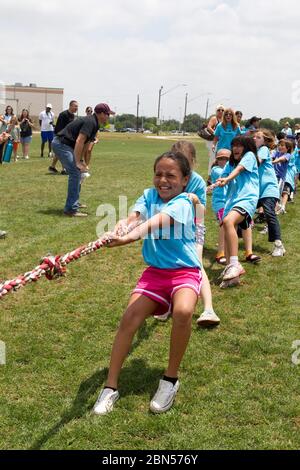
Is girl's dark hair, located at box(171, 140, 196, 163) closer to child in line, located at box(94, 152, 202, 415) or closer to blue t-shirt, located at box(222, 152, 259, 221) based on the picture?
child in line, located at box(94, 152, 202, 415)

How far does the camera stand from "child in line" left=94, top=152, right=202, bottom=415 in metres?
3.32

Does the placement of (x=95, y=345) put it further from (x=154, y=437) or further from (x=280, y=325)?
(x=280, y=325)

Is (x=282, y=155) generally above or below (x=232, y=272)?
above

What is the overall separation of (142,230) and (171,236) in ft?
1.21

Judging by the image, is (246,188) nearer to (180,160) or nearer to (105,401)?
(180,160)

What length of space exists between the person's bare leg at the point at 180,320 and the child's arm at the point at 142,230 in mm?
503

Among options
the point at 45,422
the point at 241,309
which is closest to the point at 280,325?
the point at 241,309

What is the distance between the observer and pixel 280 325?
481 centimetres

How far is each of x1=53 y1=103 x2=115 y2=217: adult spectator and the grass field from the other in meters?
1.98

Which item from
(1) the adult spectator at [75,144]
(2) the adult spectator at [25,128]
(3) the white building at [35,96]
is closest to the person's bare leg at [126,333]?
(1) the adult spectator at [75,144]

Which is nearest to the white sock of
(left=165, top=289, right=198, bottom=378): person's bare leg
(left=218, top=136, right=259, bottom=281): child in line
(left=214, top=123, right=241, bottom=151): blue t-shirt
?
(left=218, top=136, right=259, bottom=281): child in line

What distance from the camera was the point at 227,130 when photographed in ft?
30.3

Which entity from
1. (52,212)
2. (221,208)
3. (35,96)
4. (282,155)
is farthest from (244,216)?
(35,96)
